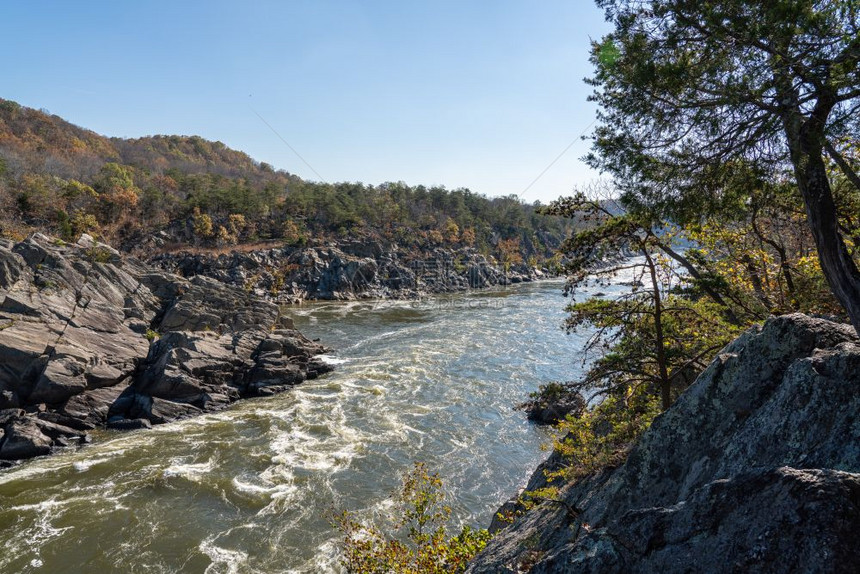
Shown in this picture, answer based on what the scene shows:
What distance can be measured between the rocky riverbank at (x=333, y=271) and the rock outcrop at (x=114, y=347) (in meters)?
22.1

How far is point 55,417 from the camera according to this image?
19891mm

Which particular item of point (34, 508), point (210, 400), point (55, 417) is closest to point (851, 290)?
point (34, 508)

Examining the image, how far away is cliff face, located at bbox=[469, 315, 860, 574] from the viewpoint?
10.7 feet

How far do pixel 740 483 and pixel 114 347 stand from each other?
93.7ft

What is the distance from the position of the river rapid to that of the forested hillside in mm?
33927

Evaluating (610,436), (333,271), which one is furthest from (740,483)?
(333,271)

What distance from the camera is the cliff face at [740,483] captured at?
10.7ft

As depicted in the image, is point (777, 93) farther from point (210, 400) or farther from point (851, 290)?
point (210, 400)

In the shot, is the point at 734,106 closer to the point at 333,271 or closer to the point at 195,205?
the point at 333,271

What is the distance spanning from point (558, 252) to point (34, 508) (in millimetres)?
18032

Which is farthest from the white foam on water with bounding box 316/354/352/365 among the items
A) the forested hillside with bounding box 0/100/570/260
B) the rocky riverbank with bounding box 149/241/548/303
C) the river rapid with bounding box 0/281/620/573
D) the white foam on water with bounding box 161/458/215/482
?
the forested hillside with bounding box 0/100/570/260

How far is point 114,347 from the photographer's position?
2462 centimetres

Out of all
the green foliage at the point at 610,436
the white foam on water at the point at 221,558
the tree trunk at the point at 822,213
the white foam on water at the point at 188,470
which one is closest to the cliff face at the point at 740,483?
the green foliage at the point at 610,436

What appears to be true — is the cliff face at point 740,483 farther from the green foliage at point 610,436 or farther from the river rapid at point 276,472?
the river rapid at point 276,472
